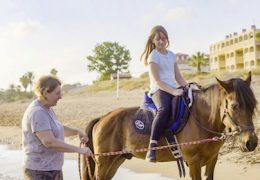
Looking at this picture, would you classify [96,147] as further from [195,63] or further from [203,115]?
[195,63]

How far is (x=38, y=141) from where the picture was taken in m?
3.92

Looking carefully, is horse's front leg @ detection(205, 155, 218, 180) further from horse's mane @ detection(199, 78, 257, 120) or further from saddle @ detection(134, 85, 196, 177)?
horse's mane @ detection(199, 78, 257, 120)

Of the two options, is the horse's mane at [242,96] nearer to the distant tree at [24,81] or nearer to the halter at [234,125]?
the halter at [234,125]

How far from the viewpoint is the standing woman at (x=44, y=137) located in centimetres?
382

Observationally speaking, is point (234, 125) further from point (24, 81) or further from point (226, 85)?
point (24, 81)

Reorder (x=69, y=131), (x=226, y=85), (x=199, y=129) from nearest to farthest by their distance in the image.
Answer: (x=69, y=131) → (x=226, y=85) → (x=199, y=129)

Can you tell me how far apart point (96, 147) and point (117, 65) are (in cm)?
6927

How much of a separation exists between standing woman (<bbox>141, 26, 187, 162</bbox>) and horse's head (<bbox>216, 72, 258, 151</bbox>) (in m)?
0.85

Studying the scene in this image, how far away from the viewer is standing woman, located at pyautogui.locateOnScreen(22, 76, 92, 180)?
3.82m

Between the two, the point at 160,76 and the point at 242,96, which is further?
the point at 160,76

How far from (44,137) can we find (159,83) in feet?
8.26

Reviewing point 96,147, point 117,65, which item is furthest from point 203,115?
point 117,65

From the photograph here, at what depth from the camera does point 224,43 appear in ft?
251

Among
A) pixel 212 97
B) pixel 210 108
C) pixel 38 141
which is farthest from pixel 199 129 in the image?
pixel 38 141
